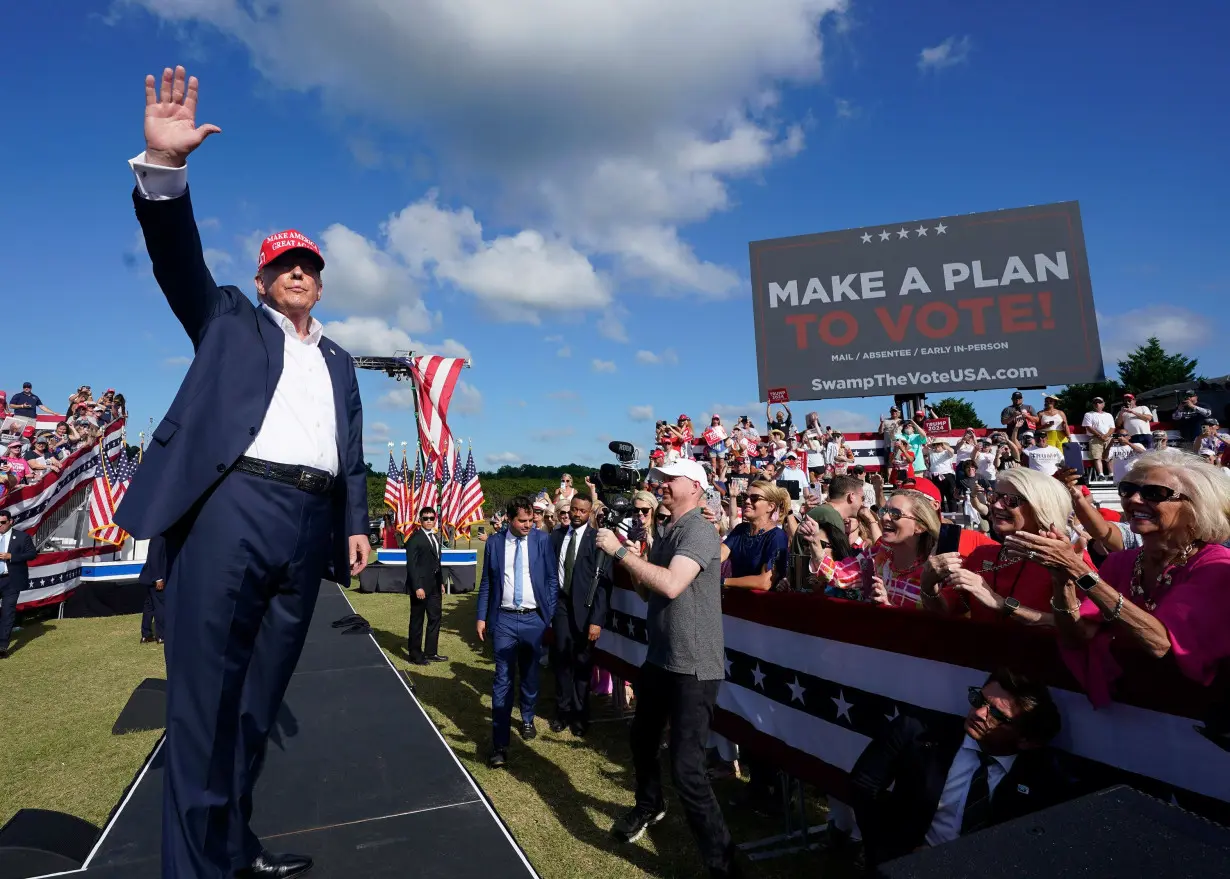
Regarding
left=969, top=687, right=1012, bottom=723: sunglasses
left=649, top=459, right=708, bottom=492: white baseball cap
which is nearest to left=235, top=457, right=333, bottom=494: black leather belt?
left=649, top=459, right=708, bottom=492: white baseball cap

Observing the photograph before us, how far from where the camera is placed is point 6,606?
30.2 ft

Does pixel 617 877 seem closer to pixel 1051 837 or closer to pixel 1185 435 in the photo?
pixel 1051 837

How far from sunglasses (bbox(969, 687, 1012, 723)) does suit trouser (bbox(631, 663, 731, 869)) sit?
120cm

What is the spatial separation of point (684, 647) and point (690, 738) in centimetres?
43

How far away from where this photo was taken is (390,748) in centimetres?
396

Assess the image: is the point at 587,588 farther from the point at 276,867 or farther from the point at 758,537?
the point at 276,867

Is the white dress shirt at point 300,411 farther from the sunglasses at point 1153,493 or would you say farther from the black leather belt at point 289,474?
the sunglasses at point 1153,493

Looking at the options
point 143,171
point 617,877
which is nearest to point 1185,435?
point 617,877

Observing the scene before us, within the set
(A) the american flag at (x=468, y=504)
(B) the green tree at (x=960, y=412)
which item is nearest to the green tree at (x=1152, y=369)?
(B) the green tree at (x=960, y=412)

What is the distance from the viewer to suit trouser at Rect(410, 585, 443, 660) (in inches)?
358

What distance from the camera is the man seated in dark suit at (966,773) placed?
2.50m

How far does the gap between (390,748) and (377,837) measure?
1139 mm

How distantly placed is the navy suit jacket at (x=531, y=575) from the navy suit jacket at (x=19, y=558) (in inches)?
301

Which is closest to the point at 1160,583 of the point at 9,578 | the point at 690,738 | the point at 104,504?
the point at 690,738
